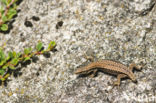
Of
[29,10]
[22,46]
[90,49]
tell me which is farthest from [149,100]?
[29,10]

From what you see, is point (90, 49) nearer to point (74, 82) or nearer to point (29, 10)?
point (74, 82)

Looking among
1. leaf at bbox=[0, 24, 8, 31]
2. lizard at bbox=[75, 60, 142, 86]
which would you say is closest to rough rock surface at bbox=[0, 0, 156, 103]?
lizard at bbox=[75, 60, 142, 86]

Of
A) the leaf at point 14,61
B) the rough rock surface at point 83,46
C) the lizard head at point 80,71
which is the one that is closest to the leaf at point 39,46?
the rough rock surface at point 83,46

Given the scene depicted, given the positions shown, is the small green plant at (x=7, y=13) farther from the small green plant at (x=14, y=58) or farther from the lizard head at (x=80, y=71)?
the lizard head at (x=80, y=71)

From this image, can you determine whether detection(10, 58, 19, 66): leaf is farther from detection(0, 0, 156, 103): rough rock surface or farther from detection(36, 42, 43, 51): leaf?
detection(36, 42, 43, 51): leaf

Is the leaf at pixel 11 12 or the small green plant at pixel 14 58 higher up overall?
the leaf at pixel 11 12

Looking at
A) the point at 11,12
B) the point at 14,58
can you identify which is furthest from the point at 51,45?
the point at 11,12
